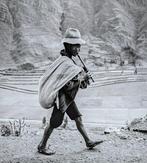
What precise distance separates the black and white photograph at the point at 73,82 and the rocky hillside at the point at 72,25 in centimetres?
7

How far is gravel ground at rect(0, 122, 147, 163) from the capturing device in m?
5.20

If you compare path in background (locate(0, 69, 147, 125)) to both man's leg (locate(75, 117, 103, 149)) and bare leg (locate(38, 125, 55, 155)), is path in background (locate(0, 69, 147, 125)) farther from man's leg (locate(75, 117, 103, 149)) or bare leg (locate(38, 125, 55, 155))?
bare leg (locate(38, 125, 55, 155))

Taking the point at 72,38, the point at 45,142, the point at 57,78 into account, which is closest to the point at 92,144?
the point at 45,142

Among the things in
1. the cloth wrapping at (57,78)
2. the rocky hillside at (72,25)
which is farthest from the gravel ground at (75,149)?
the rocky hillside at (72,25)

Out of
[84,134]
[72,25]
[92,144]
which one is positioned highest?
[72,25]

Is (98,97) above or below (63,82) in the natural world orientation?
below

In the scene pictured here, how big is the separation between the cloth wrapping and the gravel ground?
774 millimetres

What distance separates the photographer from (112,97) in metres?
16.2

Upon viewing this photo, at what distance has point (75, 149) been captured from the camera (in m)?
5.79

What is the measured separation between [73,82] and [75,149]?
1129 millimetres

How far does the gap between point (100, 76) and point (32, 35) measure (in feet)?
32.6

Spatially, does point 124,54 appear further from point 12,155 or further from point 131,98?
point 12,155

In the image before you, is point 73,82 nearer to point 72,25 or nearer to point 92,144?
point 92,144

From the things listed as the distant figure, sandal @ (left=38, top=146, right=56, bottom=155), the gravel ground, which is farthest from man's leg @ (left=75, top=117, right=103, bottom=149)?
sandal @ (left=38, top=146, right=56, bottom=155)
